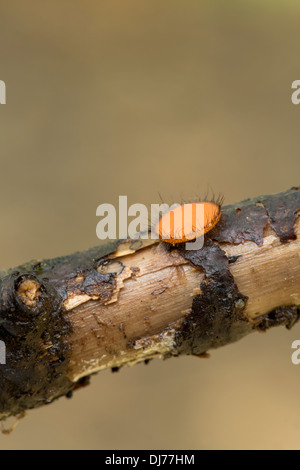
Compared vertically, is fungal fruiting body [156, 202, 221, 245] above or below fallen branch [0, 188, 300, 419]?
above

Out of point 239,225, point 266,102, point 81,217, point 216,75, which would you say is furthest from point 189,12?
point 239,225

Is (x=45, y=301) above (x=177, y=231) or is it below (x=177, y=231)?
below

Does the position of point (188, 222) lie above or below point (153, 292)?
above

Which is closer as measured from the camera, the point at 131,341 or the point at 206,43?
the point at 131,341

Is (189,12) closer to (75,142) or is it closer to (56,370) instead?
(75,142)
